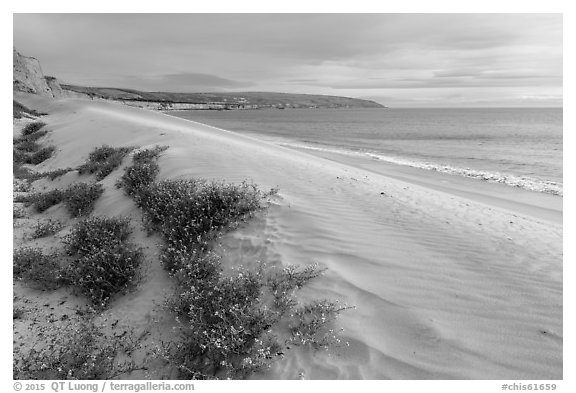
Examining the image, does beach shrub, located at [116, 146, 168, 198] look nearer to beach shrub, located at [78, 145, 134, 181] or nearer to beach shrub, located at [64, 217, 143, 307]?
beach shrub, located at [78, 145, 134, 181]

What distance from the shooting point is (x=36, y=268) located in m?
6.62

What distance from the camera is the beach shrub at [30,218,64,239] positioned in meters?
8.06

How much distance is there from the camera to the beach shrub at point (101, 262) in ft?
19.6

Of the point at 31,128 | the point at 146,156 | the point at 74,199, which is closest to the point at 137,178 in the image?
the point at 74,199

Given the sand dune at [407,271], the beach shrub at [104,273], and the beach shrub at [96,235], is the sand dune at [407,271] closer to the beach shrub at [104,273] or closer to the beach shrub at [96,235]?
the beach shrub at [104,273]

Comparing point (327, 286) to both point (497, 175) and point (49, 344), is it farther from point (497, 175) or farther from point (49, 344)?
point (497, 175)

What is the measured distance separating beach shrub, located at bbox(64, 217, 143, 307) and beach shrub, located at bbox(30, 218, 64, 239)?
122 centimetres

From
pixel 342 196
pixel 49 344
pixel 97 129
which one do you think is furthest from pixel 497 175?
pixel 97 129

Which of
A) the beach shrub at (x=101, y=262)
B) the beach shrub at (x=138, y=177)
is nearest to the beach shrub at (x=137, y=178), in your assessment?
the beach shrub at (x=138, y=177)

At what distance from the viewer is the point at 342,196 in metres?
9.63

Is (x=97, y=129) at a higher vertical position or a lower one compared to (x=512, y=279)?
higher

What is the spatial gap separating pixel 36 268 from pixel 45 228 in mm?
1963

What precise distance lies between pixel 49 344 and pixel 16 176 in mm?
11892

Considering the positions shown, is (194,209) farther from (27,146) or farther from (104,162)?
(27,146)
